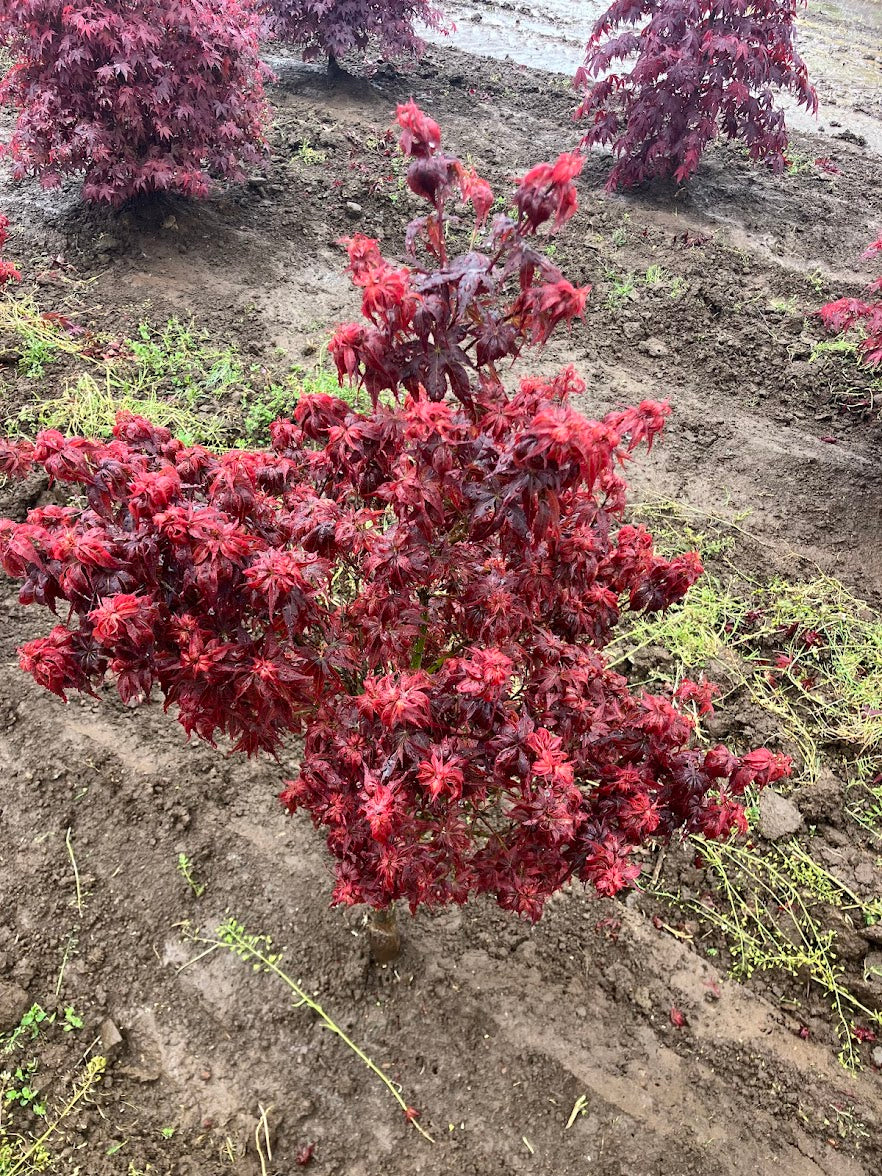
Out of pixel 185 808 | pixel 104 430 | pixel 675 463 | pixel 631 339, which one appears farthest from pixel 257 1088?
pixel 631 339

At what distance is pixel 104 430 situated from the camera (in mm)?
3891

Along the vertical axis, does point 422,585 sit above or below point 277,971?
above

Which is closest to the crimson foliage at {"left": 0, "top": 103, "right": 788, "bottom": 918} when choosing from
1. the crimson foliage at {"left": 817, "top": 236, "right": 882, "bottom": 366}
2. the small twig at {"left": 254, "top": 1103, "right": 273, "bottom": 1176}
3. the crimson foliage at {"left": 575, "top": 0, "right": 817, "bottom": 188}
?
the small twig at {"left": 254, "top": 1103, "right": 273, "bottom": 1176}

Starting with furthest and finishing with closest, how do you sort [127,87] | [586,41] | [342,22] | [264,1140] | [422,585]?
[586,41], [342,22], [127,87], [264,1140], [422,585]

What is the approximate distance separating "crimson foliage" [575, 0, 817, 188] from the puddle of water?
281 cm

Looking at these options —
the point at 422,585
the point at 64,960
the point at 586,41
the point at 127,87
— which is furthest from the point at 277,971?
the point at 586,41

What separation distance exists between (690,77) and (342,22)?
3490 mm

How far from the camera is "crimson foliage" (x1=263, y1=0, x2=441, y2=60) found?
7234 millimetres

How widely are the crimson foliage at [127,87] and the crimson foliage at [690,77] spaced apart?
3.04 metres

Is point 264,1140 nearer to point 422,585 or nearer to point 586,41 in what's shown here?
point 422,585

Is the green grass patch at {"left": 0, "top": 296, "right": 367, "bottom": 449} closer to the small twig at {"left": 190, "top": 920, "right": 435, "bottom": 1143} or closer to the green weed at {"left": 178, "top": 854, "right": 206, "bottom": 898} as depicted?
the green weed at {"left": 178, "top": 854, "right": 206, "bottom": 898}

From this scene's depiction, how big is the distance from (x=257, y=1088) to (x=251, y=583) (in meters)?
1.63

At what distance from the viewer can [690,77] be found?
6.09 metres

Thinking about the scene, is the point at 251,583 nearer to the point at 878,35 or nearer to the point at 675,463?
the point at 675,463
